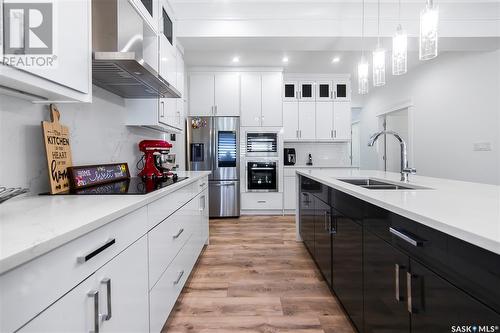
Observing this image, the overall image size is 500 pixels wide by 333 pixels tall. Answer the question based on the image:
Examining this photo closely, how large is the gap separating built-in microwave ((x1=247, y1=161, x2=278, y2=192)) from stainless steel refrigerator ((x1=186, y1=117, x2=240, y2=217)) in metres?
0.28

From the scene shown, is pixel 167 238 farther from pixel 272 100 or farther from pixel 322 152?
pixel 322 152

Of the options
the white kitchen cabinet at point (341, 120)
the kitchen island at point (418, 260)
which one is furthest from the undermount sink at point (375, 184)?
the white kitchen cabinet at point (341, 120)

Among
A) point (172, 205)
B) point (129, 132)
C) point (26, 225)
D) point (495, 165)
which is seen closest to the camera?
point (26, 225)

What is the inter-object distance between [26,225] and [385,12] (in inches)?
156

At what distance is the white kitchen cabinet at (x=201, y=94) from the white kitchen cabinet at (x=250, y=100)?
574 millimetres

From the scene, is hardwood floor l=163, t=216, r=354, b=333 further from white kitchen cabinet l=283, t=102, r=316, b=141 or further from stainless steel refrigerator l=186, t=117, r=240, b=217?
white kitchen cabinet l=283, t=102, r=316, b=141

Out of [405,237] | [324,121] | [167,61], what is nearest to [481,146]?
[324,121]

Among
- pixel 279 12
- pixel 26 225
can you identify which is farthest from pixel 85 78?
pixel 279 12

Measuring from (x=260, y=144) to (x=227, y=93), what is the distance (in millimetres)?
1130

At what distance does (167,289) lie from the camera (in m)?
1.48

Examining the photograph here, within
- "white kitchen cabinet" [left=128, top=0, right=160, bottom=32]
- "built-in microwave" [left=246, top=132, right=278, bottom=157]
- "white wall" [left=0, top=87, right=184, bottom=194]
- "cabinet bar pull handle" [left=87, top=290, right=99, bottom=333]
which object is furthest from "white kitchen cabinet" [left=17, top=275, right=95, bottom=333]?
"built-in microwave" [left=246, top=132, right=278, bottom=157]

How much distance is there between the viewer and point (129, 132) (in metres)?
2.36

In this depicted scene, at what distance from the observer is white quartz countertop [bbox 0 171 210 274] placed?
20.7 inches

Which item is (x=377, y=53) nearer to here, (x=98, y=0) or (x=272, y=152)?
(x=98, y=0)
